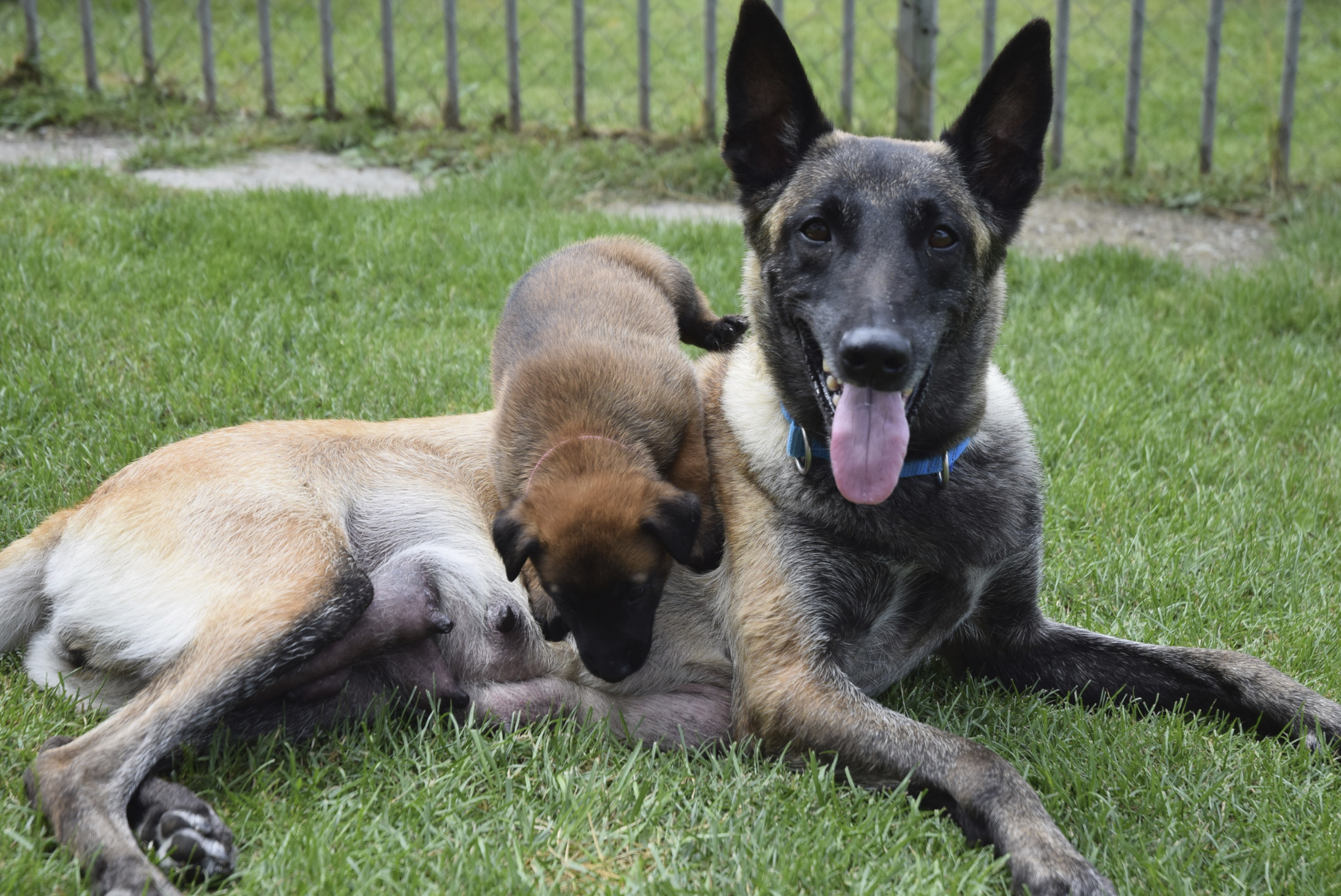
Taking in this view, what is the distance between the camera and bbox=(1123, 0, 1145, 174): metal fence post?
316 inches

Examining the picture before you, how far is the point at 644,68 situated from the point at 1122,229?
3.70m

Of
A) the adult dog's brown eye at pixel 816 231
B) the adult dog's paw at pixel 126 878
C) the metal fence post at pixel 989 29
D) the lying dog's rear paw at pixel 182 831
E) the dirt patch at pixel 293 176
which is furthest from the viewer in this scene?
the metal fence post at pixel 989 29

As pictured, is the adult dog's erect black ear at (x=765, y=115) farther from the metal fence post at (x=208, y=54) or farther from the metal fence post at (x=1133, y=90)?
the metal fence post at (x=208, y=54)

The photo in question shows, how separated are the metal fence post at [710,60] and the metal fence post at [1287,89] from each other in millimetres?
3991

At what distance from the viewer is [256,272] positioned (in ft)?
19.3

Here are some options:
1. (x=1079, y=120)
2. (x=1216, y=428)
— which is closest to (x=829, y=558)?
(x=1216, y=428)

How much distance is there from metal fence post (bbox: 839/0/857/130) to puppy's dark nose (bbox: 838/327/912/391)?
5.82 meters

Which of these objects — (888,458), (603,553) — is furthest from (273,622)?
(888,458)

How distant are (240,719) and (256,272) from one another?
356 centimetres

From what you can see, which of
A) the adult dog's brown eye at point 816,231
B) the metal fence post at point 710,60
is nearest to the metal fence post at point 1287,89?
the metal fence post at point 710,60

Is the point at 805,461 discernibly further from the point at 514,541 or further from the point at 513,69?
the point at 513,69

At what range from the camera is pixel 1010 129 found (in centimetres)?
315

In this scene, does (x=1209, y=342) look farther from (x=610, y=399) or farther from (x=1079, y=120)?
(x=1079, y=120)

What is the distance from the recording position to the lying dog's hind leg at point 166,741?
2.37 metres
